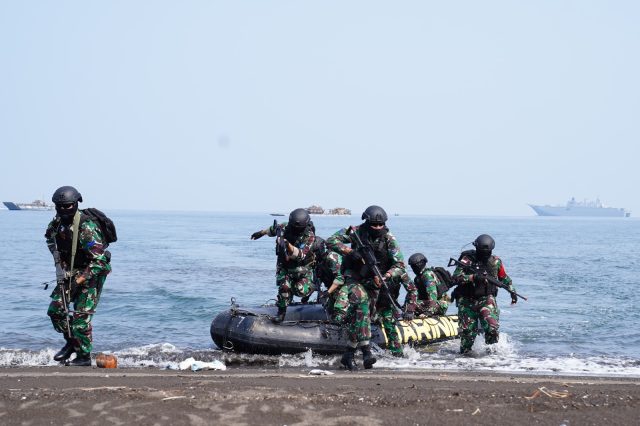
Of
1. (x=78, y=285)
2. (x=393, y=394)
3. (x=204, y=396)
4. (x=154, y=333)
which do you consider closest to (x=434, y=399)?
(x=393, y=394)

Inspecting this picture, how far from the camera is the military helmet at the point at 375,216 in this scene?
8.82m

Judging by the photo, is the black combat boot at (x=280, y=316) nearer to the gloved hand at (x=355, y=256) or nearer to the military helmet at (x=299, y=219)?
the military helmet at (x=299, y=219)

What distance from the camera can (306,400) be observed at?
6.15 metres

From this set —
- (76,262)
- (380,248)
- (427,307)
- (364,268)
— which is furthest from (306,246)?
(76,262)

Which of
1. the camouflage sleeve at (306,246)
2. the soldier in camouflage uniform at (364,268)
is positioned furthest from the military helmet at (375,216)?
the camouflage sleeve at (306,246)

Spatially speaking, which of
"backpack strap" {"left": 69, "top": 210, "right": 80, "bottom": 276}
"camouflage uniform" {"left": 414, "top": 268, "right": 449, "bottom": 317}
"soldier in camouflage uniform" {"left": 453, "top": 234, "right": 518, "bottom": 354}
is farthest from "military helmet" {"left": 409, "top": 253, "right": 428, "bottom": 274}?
"backpack strap" {"left": 69, "top": 210, "right": 80, "bottom": 276}

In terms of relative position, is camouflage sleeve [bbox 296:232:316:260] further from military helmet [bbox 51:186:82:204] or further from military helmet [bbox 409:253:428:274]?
military helmet [bbox 51:186:82:204]

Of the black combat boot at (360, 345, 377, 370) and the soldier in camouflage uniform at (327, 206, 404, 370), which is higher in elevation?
the soldier in camouflage uniform at (327, 206, 404, 370)

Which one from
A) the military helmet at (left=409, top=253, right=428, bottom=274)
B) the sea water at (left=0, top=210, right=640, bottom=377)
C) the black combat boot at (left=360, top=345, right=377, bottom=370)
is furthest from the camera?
the military helmet at (left=409, top=253, right=428, bottom=274)

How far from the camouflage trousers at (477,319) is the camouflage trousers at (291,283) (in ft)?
7.70

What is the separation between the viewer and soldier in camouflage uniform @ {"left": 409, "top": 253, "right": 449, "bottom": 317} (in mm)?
12586

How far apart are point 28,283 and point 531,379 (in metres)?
19.5

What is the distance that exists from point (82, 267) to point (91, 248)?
0.34m

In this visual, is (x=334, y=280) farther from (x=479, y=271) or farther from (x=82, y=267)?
(x=82, y=267)
